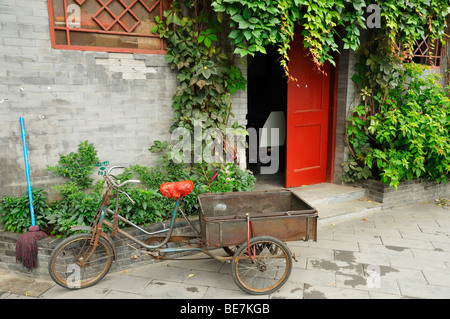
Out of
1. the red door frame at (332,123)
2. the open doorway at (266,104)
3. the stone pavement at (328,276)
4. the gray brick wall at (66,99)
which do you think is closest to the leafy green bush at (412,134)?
the red door frame at (332,123)

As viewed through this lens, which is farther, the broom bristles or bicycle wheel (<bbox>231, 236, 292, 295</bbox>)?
the broom bristles

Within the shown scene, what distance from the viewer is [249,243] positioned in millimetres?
3516

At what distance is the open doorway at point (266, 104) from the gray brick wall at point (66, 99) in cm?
295

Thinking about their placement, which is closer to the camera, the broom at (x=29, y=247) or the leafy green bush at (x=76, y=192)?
the broom at (x=29, y=247)

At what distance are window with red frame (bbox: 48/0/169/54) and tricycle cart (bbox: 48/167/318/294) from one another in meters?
1.97

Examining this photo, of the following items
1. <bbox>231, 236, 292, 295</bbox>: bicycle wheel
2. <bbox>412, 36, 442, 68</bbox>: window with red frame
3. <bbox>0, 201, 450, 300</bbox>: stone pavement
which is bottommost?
<bbox>0, 201, 450, 300</bbox>: stone pavement

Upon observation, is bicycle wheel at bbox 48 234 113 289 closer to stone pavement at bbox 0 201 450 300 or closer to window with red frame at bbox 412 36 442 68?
stone pavement at bbox 0 201 450 300

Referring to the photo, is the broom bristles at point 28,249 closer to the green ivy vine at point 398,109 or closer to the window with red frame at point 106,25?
the window with red frame at point 106,25

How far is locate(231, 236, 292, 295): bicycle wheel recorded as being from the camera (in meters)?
3.55

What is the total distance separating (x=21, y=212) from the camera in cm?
418

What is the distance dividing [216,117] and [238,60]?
3.19 ft

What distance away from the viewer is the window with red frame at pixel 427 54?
7.32 metres

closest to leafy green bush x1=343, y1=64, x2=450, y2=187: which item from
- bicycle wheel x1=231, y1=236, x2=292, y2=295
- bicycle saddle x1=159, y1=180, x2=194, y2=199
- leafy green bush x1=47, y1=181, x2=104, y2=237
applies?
bicycle wheel x1=231, y1=236, x2=292, y2=295

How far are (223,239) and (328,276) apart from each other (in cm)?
138
